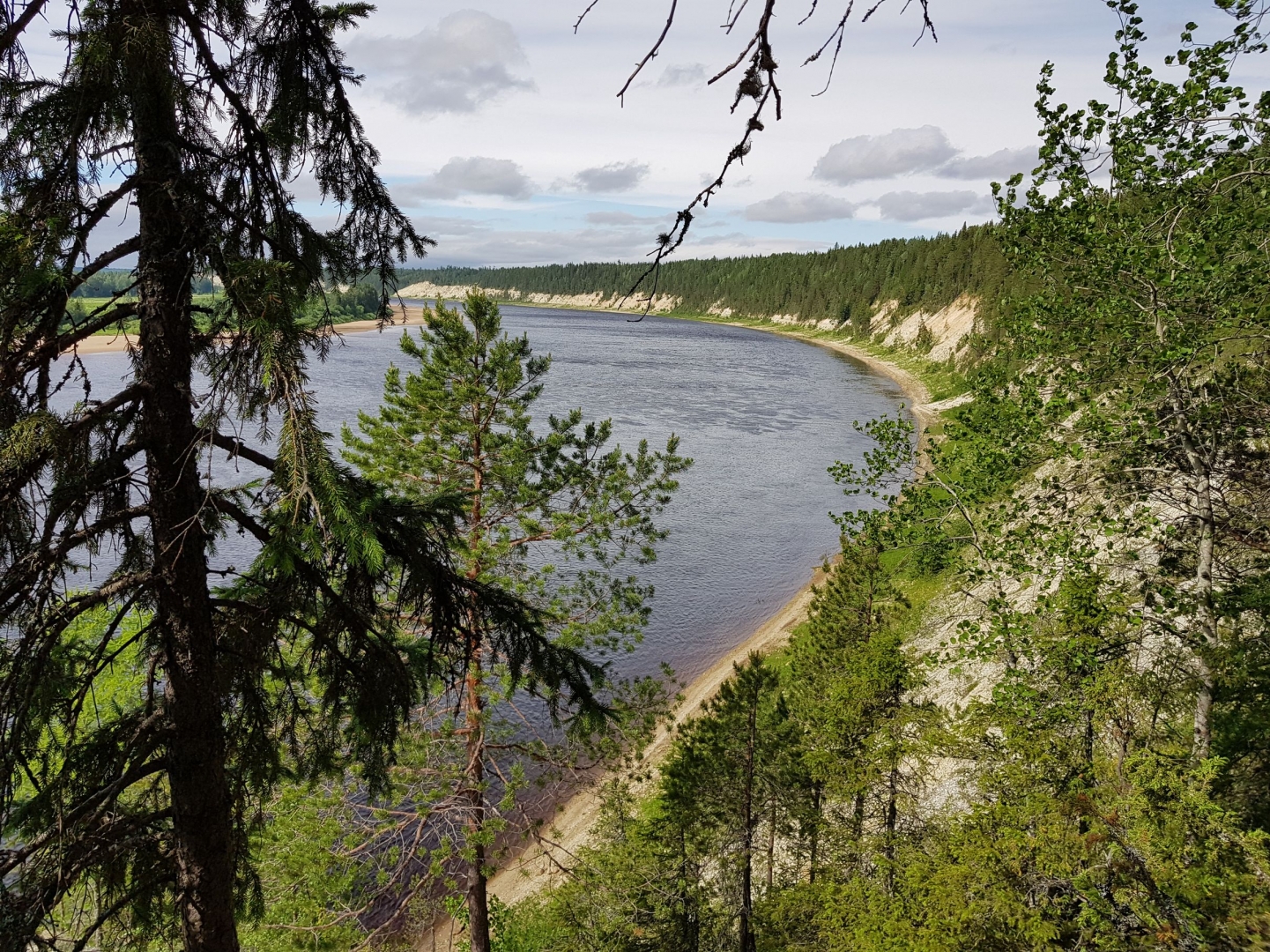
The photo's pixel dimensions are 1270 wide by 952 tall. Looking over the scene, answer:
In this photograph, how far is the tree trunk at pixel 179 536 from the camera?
3873 millimetres

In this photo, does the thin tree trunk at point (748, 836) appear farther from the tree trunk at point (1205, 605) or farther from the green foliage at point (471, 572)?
the tree trunk at point (1205, 605)

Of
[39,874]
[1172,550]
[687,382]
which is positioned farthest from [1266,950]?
[687,382]

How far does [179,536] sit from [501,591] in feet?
7.59

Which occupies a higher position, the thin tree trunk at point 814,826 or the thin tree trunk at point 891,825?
the thin tree trunk at point 891,825

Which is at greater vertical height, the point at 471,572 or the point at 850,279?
the point at 850,279

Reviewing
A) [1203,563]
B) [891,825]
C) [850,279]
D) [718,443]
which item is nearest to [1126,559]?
[1203,563]

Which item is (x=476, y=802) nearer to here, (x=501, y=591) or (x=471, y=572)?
(x=471, y=572)

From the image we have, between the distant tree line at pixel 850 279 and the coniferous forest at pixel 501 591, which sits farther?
the distant tree line at pixel 850 279

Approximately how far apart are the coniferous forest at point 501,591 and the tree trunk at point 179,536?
24 millimetres

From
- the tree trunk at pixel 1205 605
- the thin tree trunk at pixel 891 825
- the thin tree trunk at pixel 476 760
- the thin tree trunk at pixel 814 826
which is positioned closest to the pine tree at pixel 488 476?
the thin tree trunk at pixel 476 760

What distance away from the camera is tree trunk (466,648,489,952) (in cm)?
1252

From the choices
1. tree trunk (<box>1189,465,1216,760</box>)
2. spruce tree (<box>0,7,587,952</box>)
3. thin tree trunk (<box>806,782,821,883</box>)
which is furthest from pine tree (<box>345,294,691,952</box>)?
tree trunk (<box>1189,465,1216,760</box>)

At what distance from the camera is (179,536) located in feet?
13.0

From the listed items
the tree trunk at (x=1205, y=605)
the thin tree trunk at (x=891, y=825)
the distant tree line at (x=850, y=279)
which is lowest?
the thin tree trunk at (x=891, y=825)
